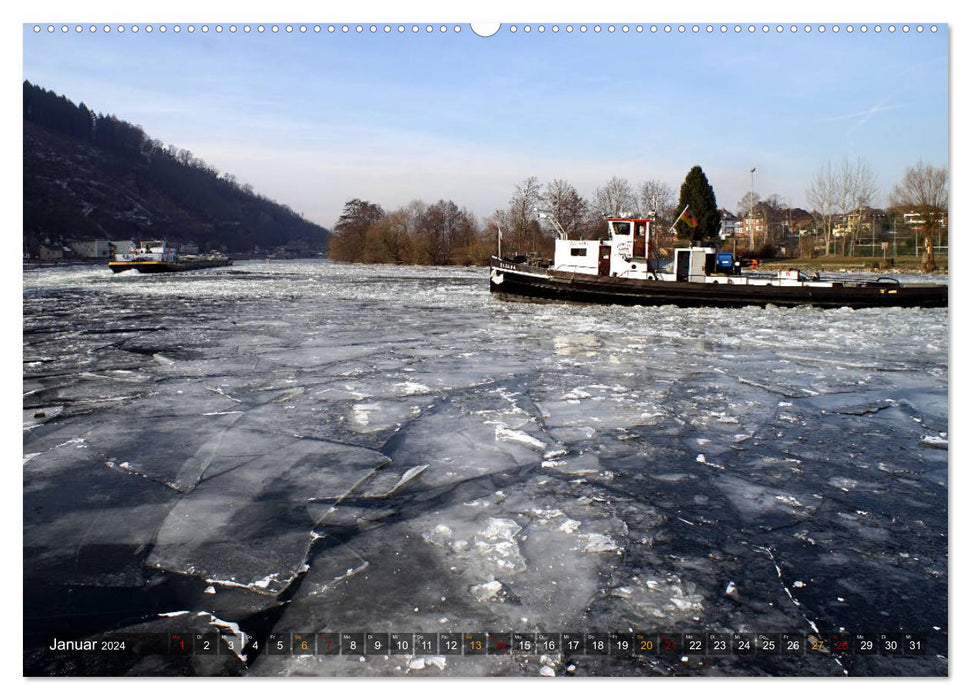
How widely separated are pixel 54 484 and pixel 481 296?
19.0m

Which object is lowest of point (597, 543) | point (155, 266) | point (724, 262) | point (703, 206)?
point (597, 543)

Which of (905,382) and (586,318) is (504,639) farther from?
(586,318)

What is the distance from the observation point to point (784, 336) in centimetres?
1147

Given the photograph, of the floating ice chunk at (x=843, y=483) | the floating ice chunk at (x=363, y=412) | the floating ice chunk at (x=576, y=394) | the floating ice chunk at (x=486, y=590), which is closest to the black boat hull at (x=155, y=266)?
the floating ice chunk at (x=363, y=412)

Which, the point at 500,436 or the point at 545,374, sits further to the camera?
the point at 545,374

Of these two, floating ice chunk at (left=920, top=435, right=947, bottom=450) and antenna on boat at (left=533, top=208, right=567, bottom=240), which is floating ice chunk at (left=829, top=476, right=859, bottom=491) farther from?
antenna on boat at (left=533, top=208, right=567, bottom=240)

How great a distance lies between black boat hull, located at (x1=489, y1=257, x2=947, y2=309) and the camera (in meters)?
17.2

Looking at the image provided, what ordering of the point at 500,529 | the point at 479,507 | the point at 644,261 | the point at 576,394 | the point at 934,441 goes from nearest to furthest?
the point at 500,529
the point at 479,507
the point at 934,441
the point at 576,394
the point at 644,261

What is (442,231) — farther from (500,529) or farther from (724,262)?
(500,529)

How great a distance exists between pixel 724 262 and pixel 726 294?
2609 millimetres

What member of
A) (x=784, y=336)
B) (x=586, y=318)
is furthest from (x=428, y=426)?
(x=586, y=318)

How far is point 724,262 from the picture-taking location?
66.3 ft

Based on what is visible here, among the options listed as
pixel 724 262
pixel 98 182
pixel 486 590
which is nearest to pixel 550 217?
pixel 724 262

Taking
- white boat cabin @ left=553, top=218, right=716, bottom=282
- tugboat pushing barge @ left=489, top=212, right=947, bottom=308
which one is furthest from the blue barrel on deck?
white boat cabin @ left=553, top=218, right=716, bottom=282
